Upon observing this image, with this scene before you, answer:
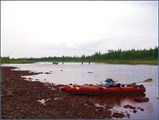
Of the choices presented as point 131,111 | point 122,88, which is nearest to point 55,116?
point 131,111

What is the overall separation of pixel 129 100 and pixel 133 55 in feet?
412

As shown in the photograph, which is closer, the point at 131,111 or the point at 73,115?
the point at 73,115

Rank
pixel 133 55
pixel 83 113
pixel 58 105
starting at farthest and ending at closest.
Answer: pixel 133 55 < pixel 58 105 < pixel 83 113

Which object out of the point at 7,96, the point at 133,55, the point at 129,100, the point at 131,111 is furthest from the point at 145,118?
the point at 133,55

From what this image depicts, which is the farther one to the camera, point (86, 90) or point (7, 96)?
point (86, 90)

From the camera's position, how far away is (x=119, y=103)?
86.6 feet

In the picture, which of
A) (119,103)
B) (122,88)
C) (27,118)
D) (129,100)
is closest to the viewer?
(27,118)

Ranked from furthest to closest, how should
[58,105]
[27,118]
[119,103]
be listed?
[119,103], [58,105], [27,118]

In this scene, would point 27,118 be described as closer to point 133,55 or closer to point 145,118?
point 145,118

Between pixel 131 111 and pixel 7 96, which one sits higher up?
pixel 7 96

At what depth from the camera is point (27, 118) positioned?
1579 centimetres

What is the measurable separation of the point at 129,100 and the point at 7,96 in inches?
520

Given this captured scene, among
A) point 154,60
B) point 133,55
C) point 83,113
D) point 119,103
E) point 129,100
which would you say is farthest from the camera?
point 133,55

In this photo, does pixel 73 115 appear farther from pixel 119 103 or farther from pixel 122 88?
pixel 122 88
